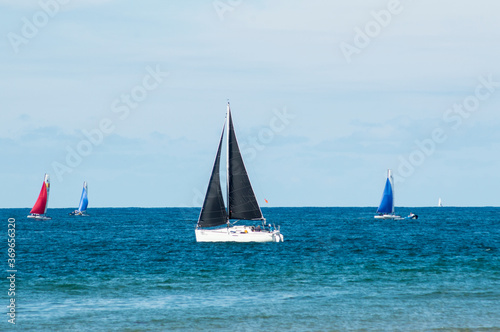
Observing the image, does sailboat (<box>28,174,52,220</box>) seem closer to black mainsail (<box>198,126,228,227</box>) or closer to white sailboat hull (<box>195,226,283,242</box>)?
white sailboat hull (<box>195,226,283,242</box>)

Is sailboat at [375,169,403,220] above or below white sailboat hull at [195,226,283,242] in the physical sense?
above

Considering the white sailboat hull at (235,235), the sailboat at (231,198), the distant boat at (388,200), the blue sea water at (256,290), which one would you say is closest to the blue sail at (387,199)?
the distant boat at (388,200)

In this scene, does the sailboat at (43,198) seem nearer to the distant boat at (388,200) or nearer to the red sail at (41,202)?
the red sail at (41,202)

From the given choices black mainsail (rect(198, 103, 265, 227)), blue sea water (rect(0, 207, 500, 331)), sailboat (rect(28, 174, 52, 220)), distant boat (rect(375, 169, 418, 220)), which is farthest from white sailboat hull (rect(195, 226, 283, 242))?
sailboat (rect(28, 174, 52, 220))

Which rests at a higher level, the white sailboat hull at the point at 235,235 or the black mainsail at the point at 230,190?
the black mainsail at the point at 230,190

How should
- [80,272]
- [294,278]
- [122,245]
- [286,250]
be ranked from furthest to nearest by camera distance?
[122,245]
[286,250]
[80,272]
[294,278]

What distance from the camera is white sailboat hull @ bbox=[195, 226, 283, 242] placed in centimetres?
6706

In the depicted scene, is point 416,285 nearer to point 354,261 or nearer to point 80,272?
point 354,261

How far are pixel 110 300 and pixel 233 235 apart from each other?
104 ft

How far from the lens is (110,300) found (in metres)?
36.0

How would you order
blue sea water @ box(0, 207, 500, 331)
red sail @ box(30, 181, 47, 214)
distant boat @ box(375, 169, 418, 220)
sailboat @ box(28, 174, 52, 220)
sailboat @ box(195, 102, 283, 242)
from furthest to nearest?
red sail @ box(30, 181, 47, 214), sailboat @ box(28, 174, 52, 220), distant boat @ box(375, 169, 418, 220), sailboat @ box(195, 102, 283, 242), blue sea water @ box(0, 207, 500, 331)

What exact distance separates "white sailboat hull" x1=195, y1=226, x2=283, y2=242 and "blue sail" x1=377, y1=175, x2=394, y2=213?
2979 inches

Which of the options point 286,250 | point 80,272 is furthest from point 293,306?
point 286,250

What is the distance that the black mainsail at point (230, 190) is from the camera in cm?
6675
